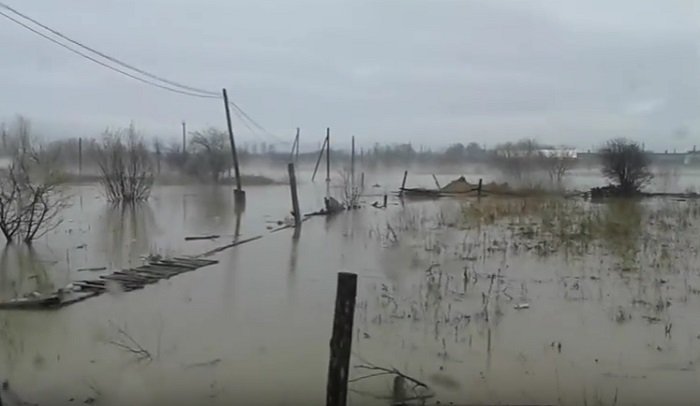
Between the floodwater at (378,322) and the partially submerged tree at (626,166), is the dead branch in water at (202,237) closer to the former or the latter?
the floodwater at (378,322)

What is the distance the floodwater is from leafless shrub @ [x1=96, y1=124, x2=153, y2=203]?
6.41 m

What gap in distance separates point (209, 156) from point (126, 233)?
29.9ft

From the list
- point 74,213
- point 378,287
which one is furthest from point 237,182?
point 378,287

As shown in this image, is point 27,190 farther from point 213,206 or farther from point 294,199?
point 213,206

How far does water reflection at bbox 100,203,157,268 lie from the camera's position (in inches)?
380

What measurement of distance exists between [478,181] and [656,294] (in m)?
14.8

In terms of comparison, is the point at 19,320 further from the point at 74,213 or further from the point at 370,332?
the point at 74,213

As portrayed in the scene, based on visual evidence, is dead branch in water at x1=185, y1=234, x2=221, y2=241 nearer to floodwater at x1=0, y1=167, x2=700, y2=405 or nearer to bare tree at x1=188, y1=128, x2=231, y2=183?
floodwater at x1=0, y1=167, x2=700, y2=405

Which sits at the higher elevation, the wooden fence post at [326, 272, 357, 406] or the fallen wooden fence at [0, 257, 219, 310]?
the wooden fence post at [326, 272, 357, 406]

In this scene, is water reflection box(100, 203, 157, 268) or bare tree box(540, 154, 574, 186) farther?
bare tree box(540, 154, 574, 186)

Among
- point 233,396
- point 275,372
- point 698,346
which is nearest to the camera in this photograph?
point 233,396

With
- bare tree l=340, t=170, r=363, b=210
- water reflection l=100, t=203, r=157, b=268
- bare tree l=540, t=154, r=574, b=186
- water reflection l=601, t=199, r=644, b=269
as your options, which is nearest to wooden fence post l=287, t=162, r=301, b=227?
water reflection l=100, t=203, r=157, b=268

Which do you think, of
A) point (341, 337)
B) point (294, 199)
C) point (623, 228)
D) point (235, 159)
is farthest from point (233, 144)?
point (341, 337)

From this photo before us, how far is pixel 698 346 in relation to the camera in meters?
5.35
